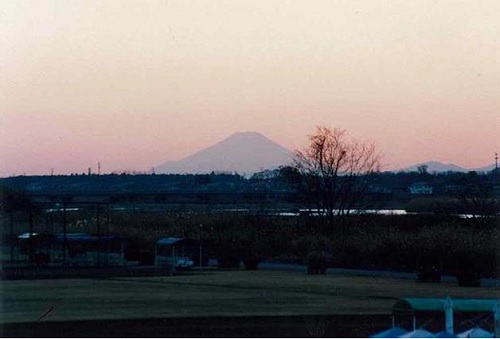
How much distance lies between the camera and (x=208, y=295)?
33.3m

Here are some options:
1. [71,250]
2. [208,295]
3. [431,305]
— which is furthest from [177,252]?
[431,305]

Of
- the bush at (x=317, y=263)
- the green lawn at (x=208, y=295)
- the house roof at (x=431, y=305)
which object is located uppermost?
the house roof at (x=431, y=305)

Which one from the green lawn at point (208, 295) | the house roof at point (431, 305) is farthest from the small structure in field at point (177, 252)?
the house roof at point (431, 305)

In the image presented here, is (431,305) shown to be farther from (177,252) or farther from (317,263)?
(177,252)

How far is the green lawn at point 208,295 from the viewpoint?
27859 mm

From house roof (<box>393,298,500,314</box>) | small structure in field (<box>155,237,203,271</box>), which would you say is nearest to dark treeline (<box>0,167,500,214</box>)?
small structure in field (<box>155,237,203,271</box>)

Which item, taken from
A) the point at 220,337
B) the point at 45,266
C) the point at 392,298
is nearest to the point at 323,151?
the point at 45,266

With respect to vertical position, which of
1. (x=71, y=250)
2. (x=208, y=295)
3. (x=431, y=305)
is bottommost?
(x=208, y=295)

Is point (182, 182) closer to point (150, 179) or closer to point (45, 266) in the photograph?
point (150, 179)

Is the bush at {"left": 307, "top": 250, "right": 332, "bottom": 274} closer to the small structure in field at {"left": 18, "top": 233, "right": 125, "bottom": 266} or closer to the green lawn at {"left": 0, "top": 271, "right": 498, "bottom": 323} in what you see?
the green lawn at {"left": 0, "top": 271, "right": 498, "bottom": 323}

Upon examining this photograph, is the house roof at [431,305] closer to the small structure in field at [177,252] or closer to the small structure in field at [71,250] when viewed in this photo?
the small structure in field at [177,252]

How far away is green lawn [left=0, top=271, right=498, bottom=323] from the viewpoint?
27.9 metres

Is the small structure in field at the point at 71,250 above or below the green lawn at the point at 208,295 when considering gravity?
above

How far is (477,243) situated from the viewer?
147 feet
